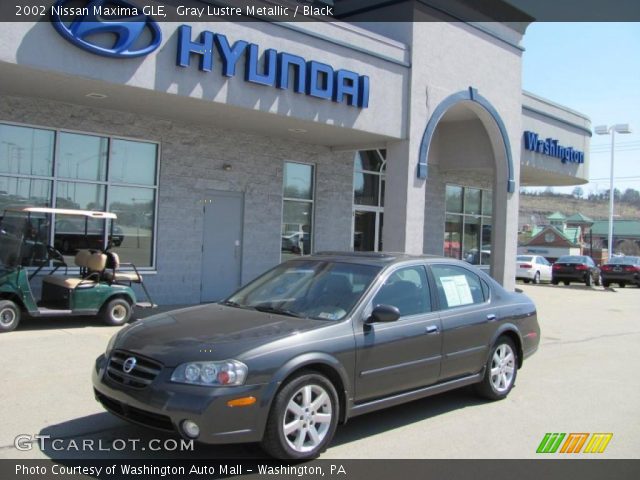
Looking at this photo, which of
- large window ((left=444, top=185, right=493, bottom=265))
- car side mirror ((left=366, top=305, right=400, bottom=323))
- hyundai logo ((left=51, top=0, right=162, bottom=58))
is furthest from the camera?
large window ((left=444, top=185, right=493, bottom=265))

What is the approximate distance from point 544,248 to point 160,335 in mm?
66867

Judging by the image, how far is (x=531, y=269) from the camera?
94.2 feet

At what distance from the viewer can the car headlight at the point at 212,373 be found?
4344 mm

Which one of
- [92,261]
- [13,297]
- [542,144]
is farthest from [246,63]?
[542,144]

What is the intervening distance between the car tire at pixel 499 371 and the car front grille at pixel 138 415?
3514mm

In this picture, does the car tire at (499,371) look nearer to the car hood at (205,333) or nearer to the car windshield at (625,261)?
the car hood at (205,333)

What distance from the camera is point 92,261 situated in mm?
9984

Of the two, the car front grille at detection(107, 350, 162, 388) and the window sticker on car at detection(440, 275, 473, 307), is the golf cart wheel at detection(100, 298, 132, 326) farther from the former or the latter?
the window sticker on car at detection(440, 275, 473, 307)

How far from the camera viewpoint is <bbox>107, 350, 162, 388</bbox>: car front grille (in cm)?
450

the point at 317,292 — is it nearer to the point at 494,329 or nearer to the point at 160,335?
the point at 160,335

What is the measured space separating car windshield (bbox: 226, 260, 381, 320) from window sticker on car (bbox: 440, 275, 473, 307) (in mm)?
925

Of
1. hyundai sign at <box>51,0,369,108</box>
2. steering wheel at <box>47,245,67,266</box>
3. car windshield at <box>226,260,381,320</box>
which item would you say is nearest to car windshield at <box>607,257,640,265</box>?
hyundai sign at <box>51,0,369,108</box>

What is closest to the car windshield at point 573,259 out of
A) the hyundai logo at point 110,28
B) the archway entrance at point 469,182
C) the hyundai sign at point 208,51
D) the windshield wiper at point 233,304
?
the archway entrance at point 469,182

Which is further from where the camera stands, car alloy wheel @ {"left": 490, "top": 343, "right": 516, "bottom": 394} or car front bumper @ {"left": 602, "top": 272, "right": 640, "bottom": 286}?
car front bumper @ {"left": 602, "top": 272, "right": 640, "bottom": 286}
